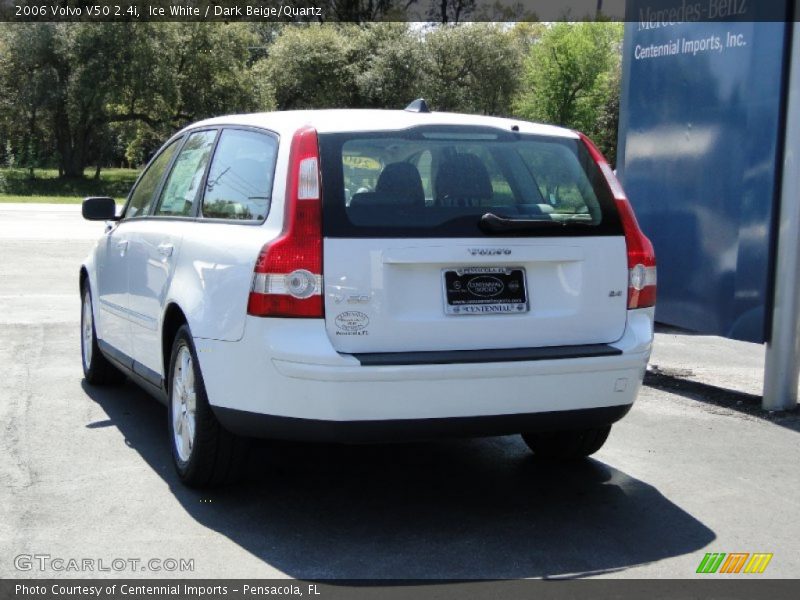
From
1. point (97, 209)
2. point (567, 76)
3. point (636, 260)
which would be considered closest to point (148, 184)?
point (97, 209)

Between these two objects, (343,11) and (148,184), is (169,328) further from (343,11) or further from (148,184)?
(343,11)

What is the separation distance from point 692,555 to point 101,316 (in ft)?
13.6

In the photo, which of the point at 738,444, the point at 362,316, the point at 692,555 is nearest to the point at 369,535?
the point at 362,316

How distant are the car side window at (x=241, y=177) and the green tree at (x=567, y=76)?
65.0 meters

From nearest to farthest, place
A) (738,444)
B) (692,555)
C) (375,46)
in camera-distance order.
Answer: (692,555) → (738,444) → (375,46)

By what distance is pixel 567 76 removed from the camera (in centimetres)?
6994

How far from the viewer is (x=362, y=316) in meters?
4.47

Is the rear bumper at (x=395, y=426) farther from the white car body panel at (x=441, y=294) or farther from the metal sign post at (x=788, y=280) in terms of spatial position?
the metal sign post at (x=788, y=280)

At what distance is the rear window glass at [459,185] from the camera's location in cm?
459

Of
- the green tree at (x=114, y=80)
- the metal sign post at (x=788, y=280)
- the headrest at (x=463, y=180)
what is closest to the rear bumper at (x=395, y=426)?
the headrest at (x=463, y=180)

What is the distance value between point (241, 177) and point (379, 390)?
1375 millimetres

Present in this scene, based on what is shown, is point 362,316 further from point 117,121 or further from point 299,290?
point 117,121

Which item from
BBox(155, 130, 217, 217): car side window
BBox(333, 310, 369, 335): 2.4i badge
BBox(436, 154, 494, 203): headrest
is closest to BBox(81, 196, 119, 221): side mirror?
BBox(155, 130, 217, 217): car side window

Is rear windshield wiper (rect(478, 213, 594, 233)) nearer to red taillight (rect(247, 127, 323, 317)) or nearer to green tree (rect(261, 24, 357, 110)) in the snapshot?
red taillight (rect(247, 127, 323, 317))
